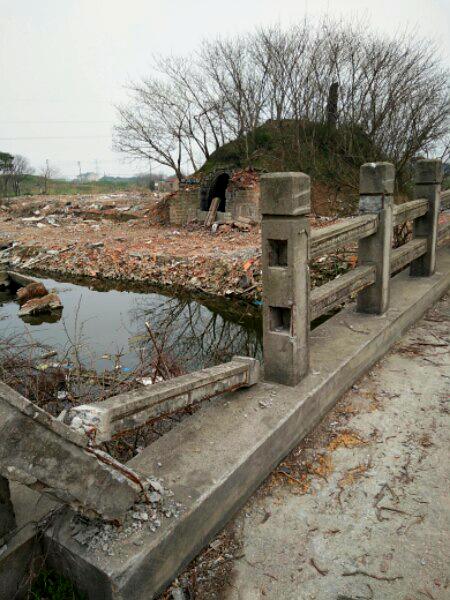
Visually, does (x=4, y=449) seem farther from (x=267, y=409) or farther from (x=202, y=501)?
(x=267, y=409)

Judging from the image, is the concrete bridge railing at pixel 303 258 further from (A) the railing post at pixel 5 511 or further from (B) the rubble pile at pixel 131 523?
(A) the railing post at pixel 5 511

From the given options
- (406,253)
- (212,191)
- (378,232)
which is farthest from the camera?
(212,191)

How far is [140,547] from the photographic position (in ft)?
5.76

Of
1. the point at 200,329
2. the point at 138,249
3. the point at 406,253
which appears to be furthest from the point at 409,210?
the point at 138,249

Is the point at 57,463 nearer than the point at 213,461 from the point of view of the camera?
Yes

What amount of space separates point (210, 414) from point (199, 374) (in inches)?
11.1

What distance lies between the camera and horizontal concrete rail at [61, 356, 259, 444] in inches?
71.6

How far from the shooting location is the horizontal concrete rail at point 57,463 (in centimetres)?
143

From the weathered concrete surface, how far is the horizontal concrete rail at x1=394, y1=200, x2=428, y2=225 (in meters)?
1.37

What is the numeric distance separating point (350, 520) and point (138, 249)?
13128mm

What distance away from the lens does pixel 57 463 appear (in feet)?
5.16

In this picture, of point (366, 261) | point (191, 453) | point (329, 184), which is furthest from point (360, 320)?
point (329, 184)

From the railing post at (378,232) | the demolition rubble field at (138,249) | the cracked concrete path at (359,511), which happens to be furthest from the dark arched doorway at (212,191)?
the cracked concrete path at (359,511)

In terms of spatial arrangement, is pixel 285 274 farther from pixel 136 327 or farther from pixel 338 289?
pixel 136 327
